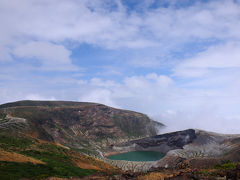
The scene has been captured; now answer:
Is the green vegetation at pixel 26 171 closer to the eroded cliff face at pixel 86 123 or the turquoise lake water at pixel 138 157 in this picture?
the eroded cliff face at pixel 86 123

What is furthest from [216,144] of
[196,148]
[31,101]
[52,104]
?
[31,101]

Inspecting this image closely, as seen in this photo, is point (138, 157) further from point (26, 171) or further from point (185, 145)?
point (26, 171)

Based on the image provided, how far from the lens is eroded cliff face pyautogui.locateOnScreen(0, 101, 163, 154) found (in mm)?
93844

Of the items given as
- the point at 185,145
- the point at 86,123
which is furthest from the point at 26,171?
the point at 86,123

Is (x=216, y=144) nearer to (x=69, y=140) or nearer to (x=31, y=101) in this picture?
(x=69, y=140)

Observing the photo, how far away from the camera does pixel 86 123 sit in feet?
393

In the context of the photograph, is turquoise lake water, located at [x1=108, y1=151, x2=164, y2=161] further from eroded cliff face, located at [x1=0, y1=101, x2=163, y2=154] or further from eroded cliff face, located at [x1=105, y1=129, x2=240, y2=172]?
eroded cliff face, located at [x1=0, y1=101, x2=163, y2=154]

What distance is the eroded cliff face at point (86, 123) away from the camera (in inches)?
3695

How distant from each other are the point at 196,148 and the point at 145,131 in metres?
60.3

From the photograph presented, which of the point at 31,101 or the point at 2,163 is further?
the point at 31,101

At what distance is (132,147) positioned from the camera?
112 m

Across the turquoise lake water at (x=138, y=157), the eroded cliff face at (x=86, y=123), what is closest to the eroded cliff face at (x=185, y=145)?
the turquoise lake water at (x=138, y=157)

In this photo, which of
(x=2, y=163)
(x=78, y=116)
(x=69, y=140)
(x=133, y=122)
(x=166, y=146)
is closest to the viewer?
(x=2, y=163)

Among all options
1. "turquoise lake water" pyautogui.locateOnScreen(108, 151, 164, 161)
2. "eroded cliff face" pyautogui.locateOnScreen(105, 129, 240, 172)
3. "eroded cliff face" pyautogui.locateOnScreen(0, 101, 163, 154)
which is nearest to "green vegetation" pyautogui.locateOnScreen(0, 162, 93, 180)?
"eroded cliff face" pyautogui.locateOnScreen(105, 129, 240, 172)
